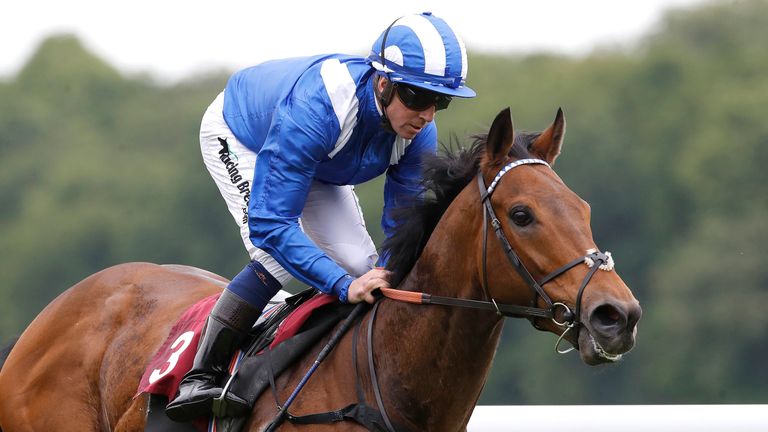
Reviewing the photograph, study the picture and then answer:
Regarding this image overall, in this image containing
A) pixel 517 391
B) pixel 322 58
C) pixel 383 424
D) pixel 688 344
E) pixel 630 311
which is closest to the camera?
pixel 630 311

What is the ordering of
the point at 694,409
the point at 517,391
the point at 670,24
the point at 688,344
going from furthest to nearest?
the point at 670,24
the point at 688,344
the point at 517,391
the point at 694,409

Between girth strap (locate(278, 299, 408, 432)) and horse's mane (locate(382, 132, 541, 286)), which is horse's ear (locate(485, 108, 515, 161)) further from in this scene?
girth strap (locate(278, 299, 408, 432))

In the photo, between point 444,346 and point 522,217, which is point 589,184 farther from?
point 522,217

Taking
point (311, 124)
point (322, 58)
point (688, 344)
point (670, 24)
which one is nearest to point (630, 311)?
point (311, 124)

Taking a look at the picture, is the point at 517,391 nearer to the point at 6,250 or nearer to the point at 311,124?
the point at 6,250

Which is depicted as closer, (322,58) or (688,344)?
(322,58)

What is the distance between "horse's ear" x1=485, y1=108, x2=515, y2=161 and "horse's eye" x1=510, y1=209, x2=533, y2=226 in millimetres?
251

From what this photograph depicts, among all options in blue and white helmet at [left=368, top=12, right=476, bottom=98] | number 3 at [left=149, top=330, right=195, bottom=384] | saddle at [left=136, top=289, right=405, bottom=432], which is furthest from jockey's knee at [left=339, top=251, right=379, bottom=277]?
blue and white helmet at [left=368, top=12, right=476, bottom=98]

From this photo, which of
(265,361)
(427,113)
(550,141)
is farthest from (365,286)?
(550,141)

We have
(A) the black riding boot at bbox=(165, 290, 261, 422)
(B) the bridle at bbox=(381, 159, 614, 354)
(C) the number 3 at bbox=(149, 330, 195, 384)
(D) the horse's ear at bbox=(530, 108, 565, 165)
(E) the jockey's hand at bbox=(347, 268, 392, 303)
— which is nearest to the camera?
(B) the bridle at bbox=(381, 159, 614, 354)

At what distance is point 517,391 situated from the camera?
25.8 m

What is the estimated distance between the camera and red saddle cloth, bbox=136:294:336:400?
173 inches

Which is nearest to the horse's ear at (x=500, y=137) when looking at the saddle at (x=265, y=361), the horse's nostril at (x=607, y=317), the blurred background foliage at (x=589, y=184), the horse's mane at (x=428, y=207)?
the horse's mane at (x=428, y=207)

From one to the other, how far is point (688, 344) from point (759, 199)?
3.84 meters
